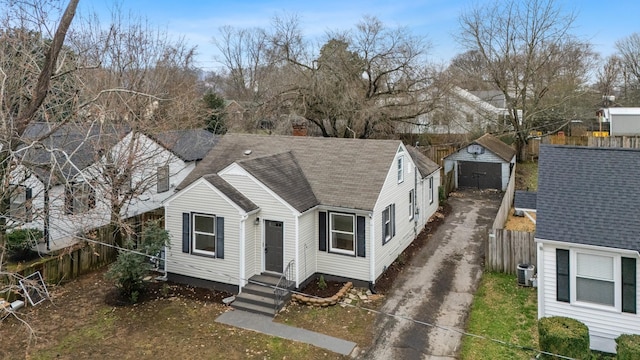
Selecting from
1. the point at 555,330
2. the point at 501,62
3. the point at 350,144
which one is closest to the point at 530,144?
the point at 501,62

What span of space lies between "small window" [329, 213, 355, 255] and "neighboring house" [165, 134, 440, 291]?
0.03 meters

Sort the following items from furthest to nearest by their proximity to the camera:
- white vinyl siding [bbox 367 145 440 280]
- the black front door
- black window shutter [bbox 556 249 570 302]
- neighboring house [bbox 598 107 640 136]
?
neighboring house [bbox 598 107 640 136], the black front door, white vinyl siding [bbox 367 145 440 280], black window shutter [bbox 556 249 570 302]

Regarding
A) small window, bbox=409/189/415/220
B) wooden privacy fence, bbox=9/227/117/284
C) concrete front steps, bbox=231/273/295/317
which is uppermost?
small window, bbox=409/189/415/220

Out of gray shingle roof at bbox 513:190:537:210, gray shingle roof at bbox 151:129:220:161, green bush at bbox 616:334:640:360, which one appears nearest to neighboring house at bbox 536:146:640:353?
green bush at bbox 616:334:640:360

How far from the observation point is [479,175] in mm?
29328

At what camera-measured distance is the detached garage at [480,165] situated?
93.5 ft

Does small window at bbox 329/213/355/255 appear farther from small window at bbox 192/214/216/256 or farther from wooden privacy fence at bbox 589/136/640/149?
wooden privacy fence at bbox 589/136/640/149

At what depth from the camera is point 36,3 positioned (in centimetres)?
948

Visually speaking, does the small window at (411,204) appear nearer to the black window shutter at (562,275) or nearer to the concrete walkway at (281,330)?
the black window shutter at (562,275)

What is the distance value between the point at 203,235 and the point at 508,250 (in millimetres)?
10692

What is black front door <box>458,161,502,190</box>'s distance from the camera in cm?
2884

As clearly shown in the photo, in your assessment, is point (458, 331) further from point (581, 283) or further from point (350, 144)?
point (350, 144)

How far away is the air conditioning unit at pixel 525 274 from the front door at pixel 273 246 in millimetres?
7988

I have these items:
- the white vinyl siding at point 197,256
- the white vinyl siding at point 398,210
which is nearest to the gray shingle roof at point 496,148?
the white vinyl siding at point 398,210
